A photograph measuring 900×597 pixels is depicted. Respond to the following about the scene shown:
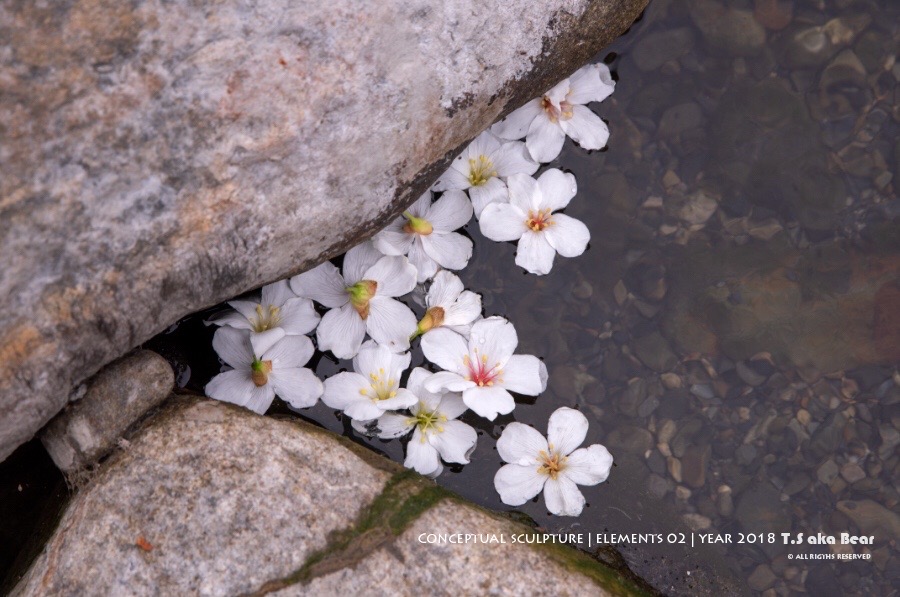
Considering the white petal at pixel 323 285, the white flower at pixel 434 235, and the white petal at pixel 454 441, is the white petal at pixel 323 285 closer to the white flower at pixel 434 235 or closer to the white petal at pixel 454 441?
the white flower at pixel 434 235

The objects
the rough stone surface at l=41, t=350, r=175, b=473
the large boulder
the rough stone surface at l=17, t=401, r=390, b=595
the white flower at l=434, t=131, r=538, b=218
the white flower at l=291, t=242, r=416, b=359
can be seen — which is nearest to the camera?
the large boulder

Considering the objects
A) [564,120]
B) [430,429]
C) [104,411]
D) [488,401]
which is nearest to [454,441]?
[430,429]

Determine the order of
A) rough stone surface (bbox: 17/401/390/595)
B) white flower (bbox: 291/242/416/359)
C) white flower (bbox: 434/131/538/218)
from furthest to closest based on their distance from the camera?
white flower (bbox: 434/131/538/218)
white flower (bbox: 291/242/416/359)
rough stone surface (bbox: 17/401/390/595)

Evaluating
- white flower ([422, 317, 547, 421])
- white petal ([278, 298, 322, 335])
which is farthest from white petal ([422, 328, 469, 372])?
white petal ([278, 298, 322, 335])

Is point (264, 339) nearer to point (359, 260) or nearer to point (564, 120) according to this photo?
point (359, 260)

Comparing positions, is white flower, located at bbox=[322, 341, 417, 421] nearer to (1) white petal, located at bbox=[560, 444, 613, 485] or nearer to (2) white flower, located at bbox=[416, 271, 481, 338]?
(2) white flower, located at bbox=[416, 271, 481, 338]

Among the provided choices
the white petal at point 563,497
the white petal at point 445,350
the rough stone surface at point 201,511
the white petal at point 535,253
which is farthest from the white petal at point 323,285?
the white petal at point 563,497
